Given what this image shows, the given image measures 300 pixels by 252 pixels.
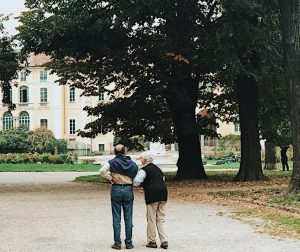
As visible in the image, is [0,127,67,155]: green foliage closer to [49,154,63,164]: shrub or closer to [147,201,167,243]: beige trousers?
[49,154,63,164]: shrub

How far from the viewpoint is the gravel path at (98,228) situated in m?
10.2

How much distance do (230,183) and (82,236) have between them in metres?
14.1

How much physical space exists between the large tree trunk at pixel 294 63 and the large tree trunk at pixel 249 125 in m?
7.86

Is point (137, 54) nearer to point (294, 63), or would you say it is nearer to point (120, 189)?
point (294, 63)

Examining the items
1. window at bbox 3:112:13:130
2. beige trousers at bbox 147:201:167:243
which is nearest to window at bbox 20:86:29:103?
window at bbox 3:112:13:130

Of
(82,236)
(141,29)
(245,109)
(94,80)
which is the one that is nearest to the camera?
(82,236)

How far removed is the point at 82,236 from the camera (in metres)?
11.3

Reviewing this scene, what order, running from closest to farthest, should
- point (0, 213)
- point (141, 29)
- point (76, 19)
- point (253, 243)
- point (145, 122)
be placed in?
point (253, 243) → point (0, 213) → point (76, 19) → point (141, 29) → point (145, 122)

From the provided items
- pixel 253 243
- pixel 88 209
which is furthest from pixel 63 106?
pixel 253 243

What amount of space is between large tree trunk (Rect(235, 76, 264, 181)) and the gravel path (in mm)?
8126

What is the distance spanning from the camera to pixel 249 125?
26.2 metres

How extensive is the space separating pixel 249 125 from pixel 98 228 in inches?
592

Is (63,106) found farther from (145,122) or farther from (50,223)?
(50,223)

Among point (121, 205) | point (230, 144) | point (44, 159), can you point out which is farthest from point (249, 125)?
point (230, 144)
